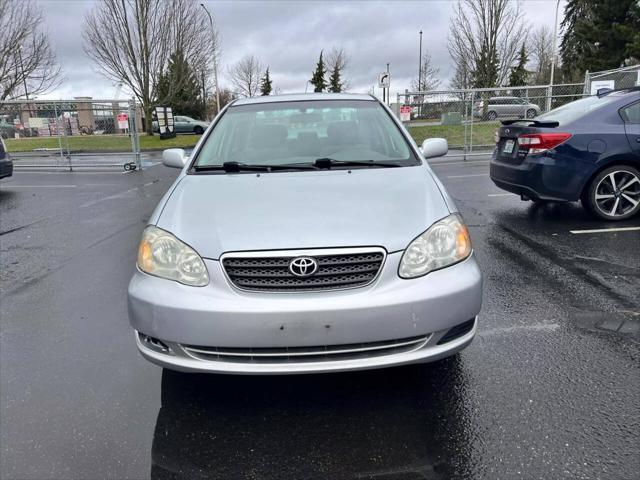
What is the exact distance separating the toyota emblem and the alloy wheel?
536 centimetres

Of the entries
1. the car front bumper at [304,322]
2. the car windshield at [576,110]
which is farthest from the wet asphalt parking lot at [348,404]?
the car windshield at [576,110]

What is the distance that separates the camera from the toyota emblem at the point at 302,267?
237 cm

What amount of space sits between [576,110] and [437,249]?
5.11 meters

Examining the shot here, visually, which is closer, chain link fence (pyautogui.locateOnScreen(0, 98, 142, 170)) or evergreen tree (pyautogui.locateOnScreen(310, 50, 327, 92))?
chain link fence (pyautogui.locateOnScreen(0, 98, 142, 170))

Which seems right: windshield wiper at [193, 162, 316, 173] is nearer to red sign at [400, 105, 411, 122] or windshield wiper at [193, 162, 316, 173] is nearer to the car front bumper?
the car front bumper

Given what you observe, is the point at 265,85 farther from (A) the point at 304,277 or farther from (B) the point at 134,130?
(A) the point at 304,277

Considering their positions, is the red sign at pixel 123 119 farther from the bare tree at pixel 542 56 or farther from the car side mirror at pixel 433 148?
the bare tree at pixel 542 56

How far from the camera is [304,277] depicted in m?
2.38

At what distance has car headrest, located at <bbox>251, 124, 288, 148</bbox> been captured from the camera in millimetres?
3788

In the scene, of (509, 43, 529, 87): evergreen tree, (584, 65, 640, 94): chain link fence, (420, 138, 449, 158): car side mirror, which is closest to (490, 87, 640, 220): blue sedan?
(420, 138, 449, 158): car side mirror

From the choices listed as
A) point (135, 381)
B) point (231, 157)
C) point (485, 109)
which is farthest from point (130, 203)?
point (485, 109)

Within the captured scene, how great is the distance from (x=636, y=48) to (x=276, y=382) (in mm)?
30316

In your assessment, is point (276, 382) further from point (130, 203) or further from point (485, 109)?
point (485, 109)

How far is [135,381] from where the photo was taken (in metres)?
2.96
